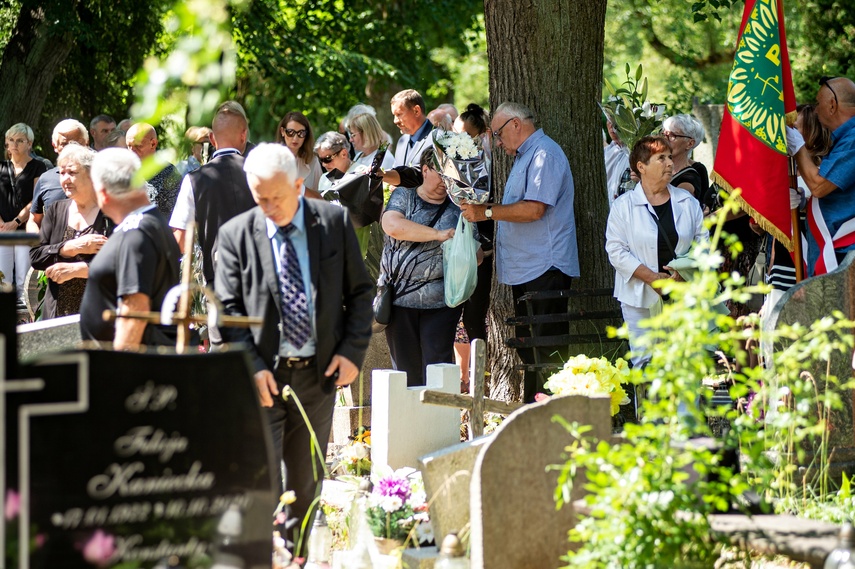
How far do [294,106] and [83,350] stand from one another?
54.2 ft

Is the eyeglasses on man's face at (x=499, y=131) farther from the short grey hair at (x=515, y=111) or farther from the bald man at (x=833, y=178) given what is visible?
the bald man at (x=833, y=178)

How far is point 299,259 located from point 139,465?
1816 mm

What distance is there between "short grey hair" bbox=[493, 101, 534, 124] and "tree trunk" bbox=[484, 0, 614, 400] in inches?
27.7

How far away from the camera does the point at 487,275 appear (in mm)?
8523

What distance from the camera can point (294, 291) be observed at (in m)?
5.20

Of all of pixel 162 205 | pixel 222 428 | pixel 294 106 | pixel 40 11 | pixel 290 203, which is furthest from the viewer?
pixel 294 106

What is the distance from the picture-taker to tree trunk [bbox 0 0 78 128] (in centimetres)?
1369

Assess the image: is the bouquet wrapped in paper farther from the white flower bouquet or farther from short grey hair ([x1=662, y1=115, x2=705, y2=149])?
short grey hair ([x1=662, y1=115, x2=705, y2=149])

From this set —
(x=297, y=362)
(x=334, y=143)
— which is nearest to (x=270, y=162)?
(x=297, y=362)

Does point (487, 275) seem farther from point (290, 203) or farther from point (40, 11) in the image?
point (40, 11)

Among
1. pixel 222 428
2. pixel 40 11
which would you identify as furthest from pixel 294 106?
pixel 222 428

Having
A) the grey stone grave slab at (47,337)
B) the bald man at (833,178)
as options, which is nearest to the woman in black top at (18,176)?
the grey stone grave slab at (47,337)

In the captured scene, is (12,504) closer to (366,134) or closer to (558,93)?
(558,93)

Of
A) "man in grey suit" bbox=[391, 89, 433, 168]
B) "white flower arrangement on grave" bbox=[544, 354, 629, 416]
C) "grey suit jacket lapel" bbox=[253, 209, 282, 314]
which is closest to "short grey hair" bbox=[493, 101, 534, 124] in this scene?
"man in grey suit" bbox=[391, 89, 433, 168]
